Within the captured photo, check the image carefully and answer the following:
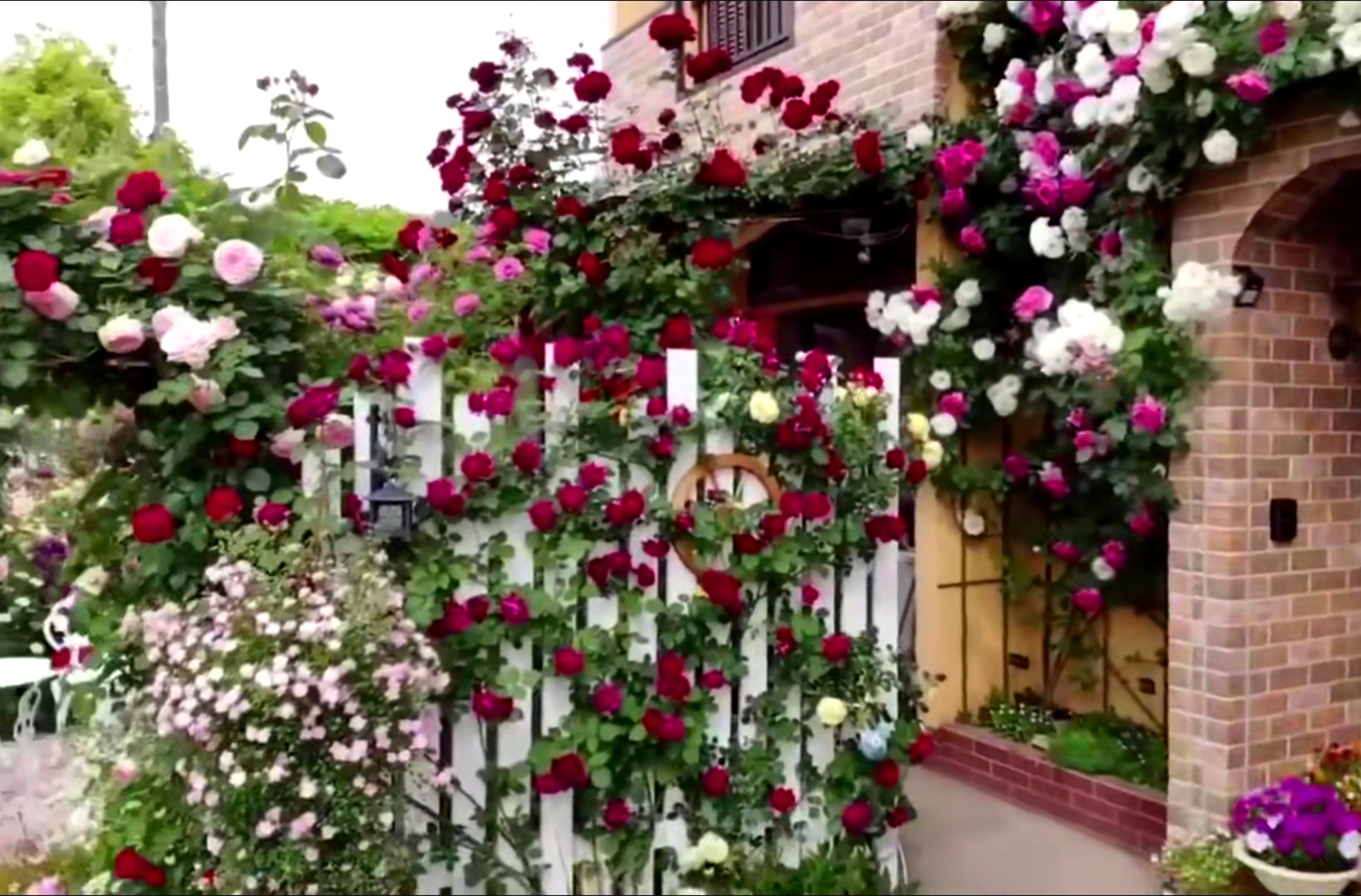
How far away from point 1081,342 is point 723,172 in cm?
110

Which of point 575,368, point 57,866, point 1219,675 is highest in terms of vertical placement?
point 575,368

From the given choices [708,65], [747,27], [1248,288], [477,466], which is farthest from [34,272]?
[747,27]

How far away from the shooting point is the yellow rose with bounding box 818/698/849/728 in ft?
8.18

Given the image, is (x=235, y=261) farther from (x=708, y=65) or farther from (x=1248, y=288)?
(x=1248, y=288)

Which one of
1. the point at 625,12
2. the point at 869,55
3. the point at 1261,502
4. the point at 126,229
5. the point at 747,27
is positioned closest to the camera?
the point at 126,229

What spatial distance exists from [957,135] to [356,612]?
256cm

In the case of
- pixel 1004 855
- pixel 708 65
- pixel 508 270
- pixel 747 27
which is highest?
pixel 747 27

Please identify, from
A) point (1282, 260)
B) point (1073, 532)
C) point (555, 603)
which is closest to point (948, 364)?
point (1073, 532)

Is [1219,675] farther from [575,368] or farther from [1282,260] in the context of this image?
[575,368]

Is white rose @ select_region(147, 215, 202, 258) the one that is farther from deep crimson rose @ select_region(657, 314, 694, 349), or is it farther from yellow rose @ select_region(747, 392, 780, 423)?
yellow rose @ select_region(747, 392, 780, 423)

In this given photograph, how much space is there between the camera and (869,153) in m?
3.51

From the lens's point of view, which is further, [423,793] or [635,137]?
A: [635,137]

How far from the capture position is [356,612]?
203cm

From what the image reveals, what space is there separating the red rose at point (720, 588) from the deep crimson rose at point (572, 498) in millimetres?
296
